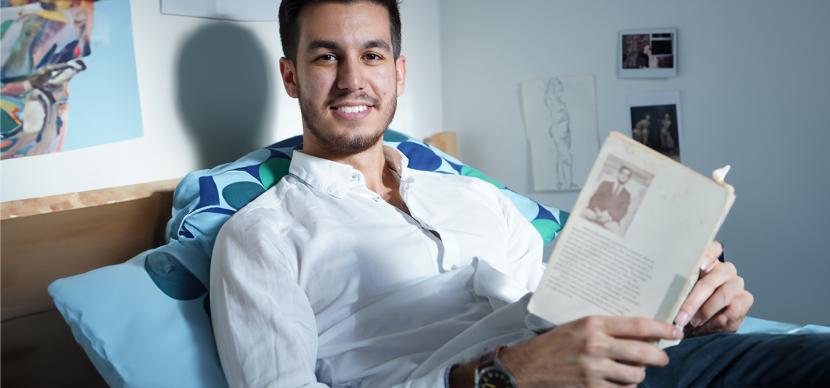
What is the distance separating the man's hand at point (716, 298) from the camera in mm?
1034

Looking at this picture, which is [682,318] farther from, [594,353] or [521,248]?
[521,248]

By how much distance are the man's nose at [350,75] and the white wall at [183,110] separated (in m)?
0.32

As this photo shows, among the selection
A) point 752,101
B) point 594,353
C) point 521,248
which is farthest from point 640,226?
point 752,101

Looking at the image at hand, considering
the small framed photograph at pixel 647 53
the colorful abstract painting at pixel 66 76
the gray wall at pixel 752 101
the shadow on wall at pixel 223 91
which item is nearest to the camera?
the colorful abstract painting at pixel 66 76

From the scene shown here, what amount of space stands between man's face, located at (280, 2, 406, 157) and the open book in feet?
1.85

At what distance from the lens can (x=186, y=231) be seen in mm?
1167

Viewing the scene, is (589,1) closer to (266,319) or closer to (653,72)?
(653,72)

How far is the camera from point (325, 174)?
1.26m

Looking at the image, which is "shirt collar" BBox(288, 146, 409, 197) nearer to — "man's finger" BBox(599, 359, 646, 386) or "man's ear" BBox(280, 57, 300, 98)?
"man's ear" BBox(280, 57, 300, 98)

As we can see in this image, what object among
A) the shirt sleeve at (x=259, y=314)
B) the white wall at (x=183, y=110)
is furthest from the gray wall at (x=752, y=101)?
the shirt sleeve at (x=259, y=314)

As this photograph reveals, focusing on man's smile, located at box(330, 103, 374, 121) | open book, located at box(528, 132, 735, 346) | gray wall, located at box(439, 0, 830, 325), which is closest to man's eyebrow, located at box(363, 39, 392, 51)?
man's smile, located at box(330, 103, 374, 121)

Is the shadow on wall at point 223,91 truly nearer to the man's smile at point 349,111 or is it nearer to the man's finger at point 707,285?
the man's smile at point 349,111

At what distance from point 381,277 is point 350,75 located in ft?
1.12

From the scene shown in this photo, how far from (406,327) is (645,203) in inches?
17.9
